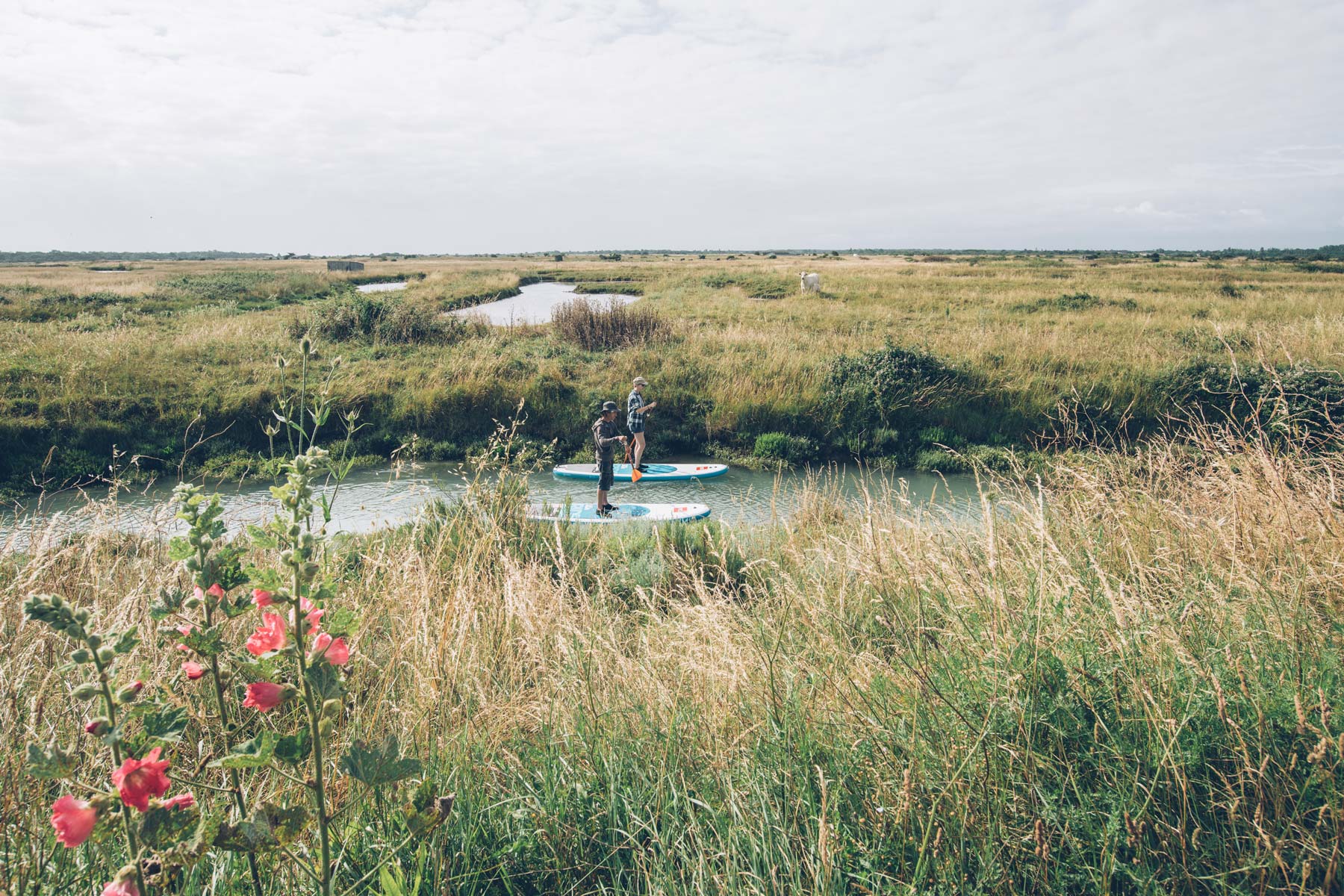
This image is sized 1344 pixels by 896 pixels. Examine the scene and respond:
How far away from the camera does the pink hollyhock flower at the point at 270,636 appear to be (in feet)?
4.48

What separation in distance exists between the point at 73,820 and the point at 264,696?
305 millimetres

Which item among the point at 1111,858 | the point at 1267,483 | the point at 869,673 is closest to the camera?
the point at 1111,858

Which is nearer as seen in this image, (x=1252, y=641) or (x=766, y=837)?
(x=766, y=837)

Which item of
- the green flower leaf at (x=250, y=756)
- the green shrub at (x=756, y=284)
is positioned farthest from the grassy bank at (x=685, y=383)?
the green shrub at (x=756, y=284)

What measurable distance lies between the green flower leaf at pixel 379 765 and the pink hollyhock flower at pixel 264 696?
7.0 inches

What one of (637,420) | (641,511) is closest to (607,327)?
(637,420)

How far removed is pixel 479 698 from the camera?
9.57 ft

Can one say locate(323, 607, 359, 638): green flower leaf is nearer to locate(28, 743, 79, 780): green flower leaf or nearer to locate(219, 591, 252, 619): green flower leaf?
locate(219, 591, 252, 619): green flower leaf

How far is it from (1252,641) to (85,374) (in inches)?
766

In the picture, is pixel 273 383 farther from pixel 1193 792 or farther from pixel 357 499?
pixel 1193 792

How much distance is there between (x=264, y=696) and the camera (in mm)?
1335

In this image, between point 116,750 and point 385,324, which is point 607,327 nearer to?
point 385,324

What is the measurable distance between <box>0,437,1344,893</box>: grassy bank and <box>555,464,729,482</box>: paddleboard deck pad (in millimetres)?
10030

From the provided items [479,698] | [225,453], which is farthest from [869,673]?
[225,453]
